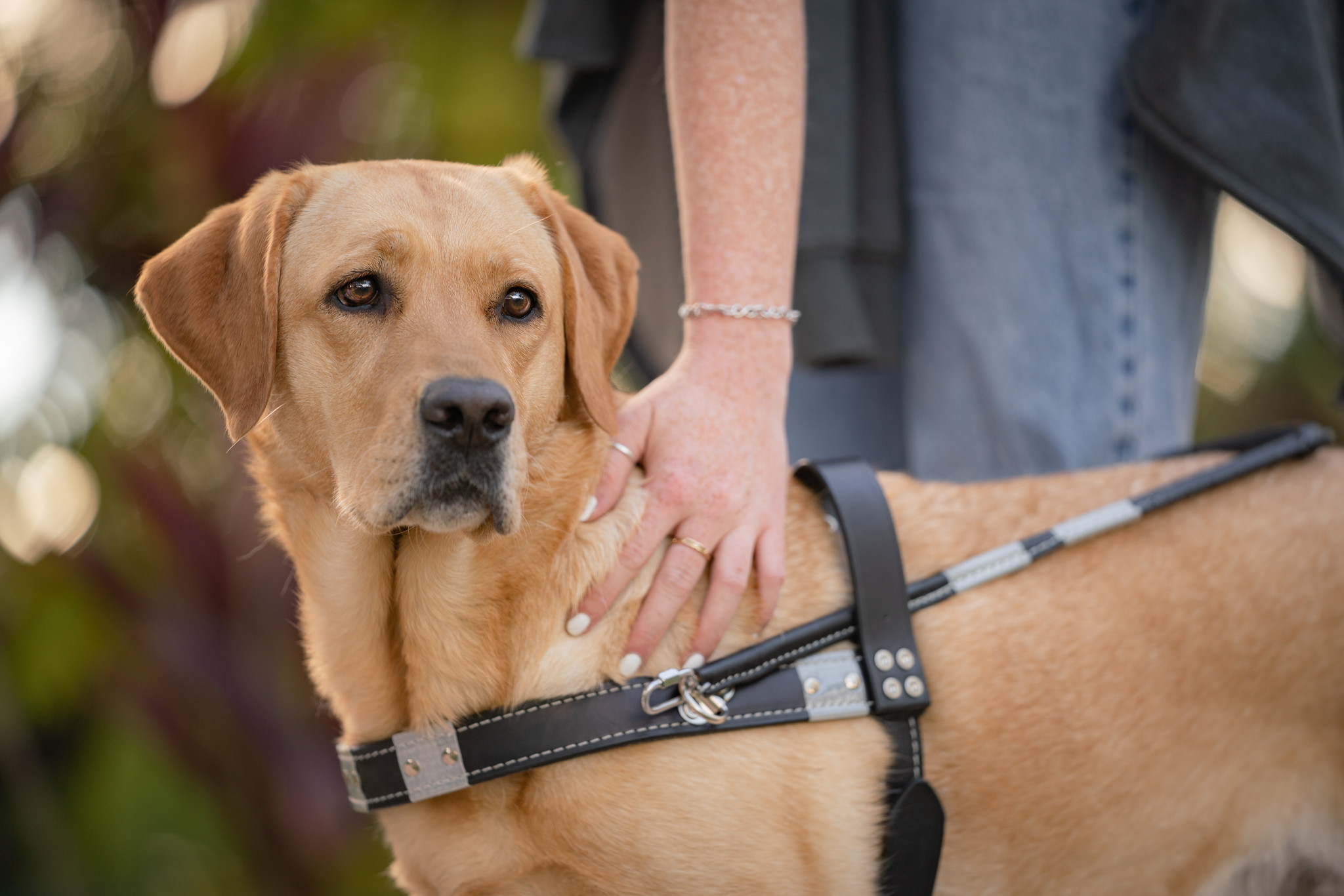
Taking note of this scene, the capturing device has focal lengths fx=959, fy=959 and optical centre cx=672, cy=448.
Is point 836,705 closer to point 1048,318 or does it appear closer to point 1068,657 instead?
point 1068,657

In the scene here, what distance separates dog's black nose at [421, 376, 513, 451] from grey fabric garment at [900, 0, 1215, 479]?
1443mm

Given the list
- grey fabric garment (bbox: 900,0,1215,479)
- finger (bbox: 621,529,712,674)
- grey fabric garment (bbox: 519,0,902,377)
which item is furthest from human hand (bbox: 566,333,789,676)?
grey fabric garment (bbox: 900,0,1215,479)

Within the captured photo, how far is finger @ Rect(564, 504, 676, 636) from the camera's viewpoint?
5.99ft

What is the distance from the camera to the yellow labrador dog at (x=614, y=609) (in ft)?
5.66

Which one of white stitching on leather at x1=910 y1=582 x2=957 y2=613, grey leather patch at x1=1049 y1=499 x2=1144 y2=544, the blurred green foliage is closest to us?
white stitching on leather at x1=910 y1=582 x2=957 y2=613

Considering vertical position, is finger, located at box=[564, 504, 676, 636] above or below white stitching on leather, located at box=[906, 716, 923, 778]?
above

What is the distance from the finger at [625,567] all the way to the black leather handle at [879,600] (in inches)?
15.0

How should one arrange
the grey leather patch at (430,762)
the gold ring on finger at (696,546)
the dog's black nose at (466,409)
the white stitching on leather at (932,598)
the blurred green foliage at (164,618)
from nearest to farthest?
the dog's black nose at (466,409), the grey leather patch at (430,762), the gold ring on finger at (696,546), the white stitching on leather at (932,598), the blurred green foliage at (164,618)

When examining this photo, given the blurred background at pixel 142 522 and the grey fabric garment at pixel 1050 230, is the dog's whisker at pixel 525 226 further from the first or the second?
the blurred background at pixel 142 522

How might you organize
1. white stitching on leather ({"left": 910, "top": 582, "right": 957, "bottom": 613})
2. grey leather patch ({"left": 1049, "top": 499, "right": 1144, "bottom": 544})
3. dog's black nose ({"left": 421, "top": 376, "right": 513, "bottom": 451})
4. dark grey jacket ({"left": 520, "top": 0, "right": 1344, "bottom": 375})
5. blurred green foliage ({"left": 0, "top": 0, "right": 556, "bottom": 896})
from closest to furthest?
dog's black nose ({"left": 421, "top": 376, "right": 513, "bottom": 451}), white stitching on leather ({"left": 910, "top": 582, "right": 957, "bottom": 613}), grey leather patch ({"left": 1049, "top": 499, "right": 1144, "bottom": 544}), dark grey jacket ({"left": 520, "top": 0, "right": 1344, "bottom": 375}), blurred green foliage ({"left": 0, "top": 0, "right": 556, "bottom": 896})

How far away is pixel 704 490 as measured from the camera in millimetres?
1884

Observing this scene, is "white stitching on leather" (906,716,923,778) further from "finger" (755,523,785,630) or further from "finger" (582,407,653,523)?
"finger" (582,407,653,523)

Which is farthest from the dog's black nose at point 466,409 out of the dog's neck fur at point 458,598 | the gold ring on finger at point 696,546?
the gold ring on finger at point 696,546

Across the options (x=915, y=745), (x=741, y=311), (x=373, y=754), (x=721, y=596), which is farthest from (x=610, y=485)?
(x=915, y=745)
